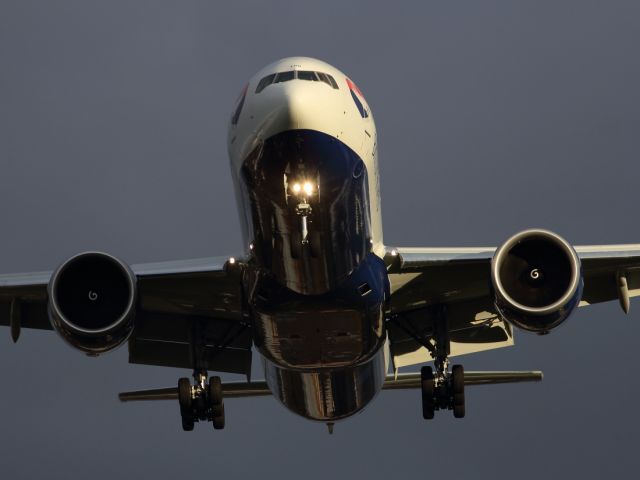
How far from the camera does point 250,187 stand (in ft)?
60.0

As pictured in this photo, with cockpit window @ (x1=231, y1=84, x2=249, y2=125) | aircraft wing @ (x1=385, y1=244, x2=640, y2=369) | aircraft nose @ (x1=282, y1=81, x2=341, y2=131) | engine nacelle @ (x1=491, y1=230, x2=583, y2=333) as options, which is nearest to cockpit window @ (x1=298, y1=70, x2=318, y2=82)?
aircraft nose @ (x1=282, y1=81, x2=341, y2=131)

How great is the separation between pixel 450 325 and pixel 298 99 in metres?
8.40

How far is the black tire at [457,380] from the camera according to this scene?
79.5ft

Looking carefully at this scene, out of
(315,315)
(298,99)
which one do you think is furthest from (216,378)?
(298,99)

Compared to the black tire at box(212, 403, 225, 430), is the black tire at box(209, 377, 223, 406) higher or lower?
higher

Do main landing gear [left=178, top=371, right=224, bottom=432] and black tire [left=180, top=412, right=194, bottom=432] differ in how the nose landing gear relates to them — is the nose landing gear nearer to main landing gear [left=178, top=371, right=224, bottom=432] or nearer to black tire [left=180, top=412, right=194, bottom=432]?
main landing gear [left=178, top=371, right=224, bottom=432]

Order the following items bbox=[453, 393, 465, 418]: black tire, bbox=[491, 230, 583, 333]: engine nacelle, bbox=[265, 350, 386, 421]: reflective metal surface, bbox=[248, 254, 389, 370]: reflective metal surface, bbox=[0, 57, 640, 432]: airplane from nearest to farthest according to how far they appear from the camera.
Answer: bbox=[0, 57, 640, 432]: airplane → bbox=[248, 254, 389, 370]: reflective metal surface → bbox=[491, 230, 583, 333]: engine nacelle → bbox=[265, 350, 386, 421]: reflective metal surface → bbox=[453, 393, 465, 418]: black tire

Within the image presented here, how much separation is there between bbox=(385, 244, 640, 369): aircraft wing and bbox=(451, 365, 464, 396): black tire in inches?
35.6

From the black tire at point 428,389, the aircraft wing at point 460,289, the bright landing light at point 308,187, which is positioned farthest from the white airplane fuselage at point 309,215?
the black tire at point 428,389

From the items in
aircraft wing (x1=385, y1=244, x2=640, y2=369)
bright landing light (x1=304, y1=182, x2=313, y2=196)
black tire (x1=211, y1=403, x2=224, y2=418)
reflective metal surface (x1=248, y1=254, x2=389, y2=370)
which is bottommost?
black tire (x1=211, y1=403, x2=224, y2=418)

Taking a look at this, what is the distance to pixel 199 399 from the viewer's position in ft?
78.5

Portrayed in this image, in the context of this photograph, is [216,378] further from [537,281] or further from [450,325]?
[537,281]

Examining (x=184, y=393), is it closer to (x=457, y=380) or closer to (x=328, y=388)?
(x=328, y=388)

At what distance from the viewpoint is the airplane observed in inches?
711
